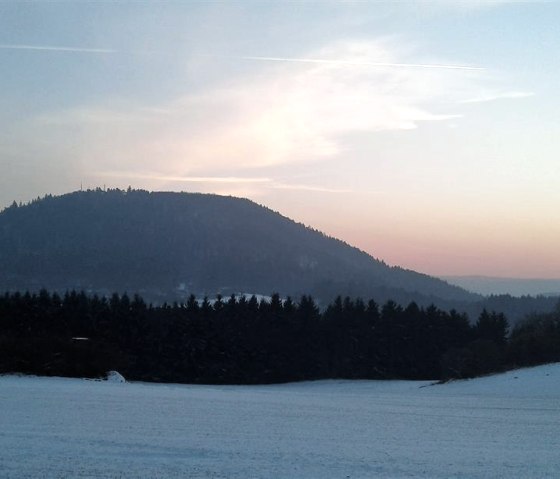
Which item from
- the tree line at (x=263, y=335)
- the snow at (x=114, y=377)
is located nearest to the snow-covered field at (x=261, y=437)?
the snow at (x=114, y=377)

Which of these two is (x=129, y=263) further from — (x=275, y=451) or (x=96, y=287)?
(x=275, y=451)

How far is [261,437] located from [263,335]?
153 ft

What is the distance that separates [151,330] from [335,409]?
36056mm

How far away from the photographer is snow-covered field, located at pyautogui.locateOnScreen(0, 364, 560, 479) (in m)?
15.3

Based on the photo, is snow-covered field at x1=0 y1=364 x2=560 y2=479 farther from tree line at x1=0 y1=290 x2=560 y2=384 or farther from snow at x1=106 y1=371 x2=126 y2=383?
tree line at x1=0 y1=290 x2=560 y2=384

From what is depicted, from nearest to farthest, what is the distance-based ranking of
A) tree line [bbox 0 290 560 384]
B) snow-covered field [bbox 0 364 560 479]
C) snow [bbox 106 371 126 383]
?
snow-covered field [bbox 0 364 560 479]
snow [bbox 106 371 126 383]
tree line [bbox 0 290 560 384]

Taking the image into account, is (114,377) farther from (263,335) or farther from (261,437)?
(261,437)

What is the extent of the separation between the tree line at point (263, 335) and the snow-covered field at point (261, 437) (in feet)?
92.6

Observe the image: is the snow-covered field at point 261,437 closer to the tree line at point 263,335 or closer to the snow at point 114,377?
the snow at point 114,377

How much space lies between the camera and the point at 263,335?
66875 mm

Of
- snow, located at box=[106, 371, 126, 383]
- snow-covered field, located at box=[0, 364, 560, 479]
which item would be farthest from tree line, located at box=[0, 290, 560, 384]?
snow-covered field, located at box=[0, 364, 560, 479]

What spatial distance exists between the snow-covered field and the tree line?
92.6ft

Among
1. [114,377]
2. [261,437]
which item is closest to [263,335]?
[114,377]

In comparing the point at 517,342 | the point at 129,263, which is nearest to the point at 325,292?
the point at 129,263
